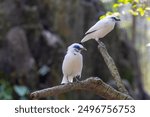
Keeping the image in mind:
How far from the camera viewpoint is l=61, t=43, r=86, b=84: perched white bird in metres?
2.20

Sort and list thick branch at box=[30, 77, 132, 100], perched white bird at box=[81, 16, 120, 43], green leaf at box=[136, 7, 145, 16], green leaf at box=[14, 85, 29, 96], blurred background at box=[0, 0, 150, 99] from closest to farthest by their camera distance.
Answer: thick branch at box=[30, 77, 132, 100] → perched white bird at box=[81, 16, 120, 43] → green leaf at box=[136, 7, 145, 16] → green leaf at box=[14, 85, 29, 96] → blurred background at box=[0, 0, 150, 99]

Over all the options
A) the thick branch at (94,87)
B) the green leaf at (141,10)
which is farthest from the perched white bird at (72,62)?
the green leaf at (141,10)

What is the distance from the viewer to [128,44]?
7.86 meters

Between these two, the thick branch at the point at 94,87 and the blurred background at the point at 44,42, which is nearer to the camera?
the thick branch at the point at 94,87

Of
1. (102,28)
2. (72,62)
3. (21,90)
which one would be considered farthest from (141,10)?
(21,90)

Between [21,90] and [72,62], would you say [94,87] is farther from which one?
[21,90]

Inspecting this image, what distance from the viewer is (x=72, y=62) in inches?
86.9

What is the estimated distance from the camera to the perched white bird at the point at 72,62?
220cm

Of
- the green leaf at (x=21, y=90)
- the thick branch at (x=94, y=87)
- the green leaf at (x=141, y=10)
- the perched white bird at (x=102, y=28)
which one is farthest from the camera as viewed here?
the green leaf at (x=21, y=90)

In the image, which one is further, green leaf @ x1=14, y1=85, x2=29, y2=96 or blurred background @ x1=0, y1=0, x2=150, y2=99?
blurred background @ x1=0, y1=0, x2=150, y2=99

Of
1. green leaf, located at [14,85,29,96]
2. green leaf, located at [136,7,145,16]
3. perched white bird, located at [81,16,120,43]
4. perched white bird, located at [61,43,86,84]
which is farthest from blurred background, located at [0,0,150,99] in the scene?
perched white bird, located at [61,43,86,84]

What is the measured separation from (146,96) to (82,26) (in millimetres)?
2119

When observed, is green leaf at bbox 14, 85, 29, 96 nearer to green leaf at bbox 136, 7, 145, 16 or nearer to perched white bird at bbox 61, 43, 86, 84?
green leaf at bbox 136, 7, 145, 16

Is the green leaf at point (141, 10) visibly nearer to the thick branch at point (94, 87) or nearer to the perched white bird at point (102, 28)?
the perched white bird at point (102, 28)
